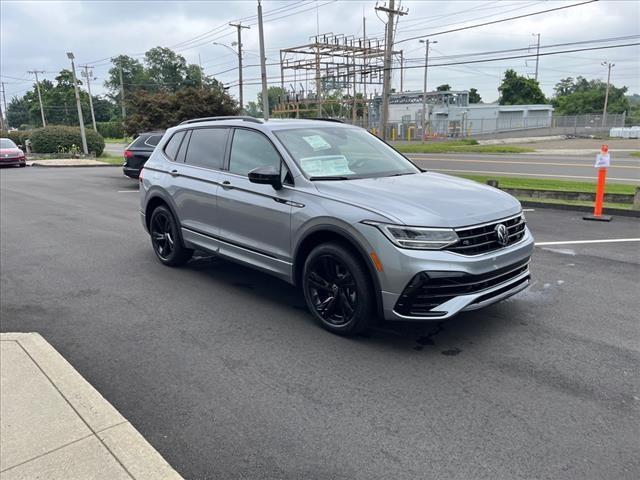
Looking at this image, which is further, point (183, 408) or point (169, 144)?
point (169, 144)

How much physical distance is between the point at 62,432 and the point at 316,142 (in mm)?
3305

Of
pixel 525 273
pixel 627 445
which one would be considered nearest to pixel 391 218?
pixel 525 273

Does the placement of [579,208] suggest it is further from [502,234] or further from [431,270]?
[431,270]

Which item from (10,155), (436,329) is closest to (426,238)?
(436,329)

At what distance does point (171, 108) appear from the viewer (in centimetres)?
2423

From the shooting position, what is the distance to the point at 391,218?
395 centimetres

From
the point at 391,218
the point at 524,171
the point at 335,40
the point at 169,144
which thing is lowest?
the point at 524,171

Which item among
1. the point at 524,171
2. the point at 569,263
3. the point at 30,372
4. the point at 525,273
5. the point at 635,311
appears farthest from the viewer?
the point at 524,171

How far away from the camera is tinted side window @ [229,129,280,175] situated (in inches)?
200

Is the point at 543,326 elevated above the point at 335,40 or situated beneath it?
situated beneath

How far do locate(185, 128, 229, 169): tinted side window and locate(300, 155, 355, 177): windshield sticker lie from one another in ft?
4.17

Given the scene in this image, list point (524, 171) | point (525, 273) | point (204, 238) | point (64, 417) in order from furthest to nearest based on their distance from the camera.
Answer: point (524, 171) < point (204, 238) < point (525, 273) < point (64, 417)

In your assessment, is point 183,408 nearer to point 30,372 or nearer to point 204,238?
point 30,372

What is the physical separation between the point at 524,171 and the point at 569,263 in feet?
50.5
